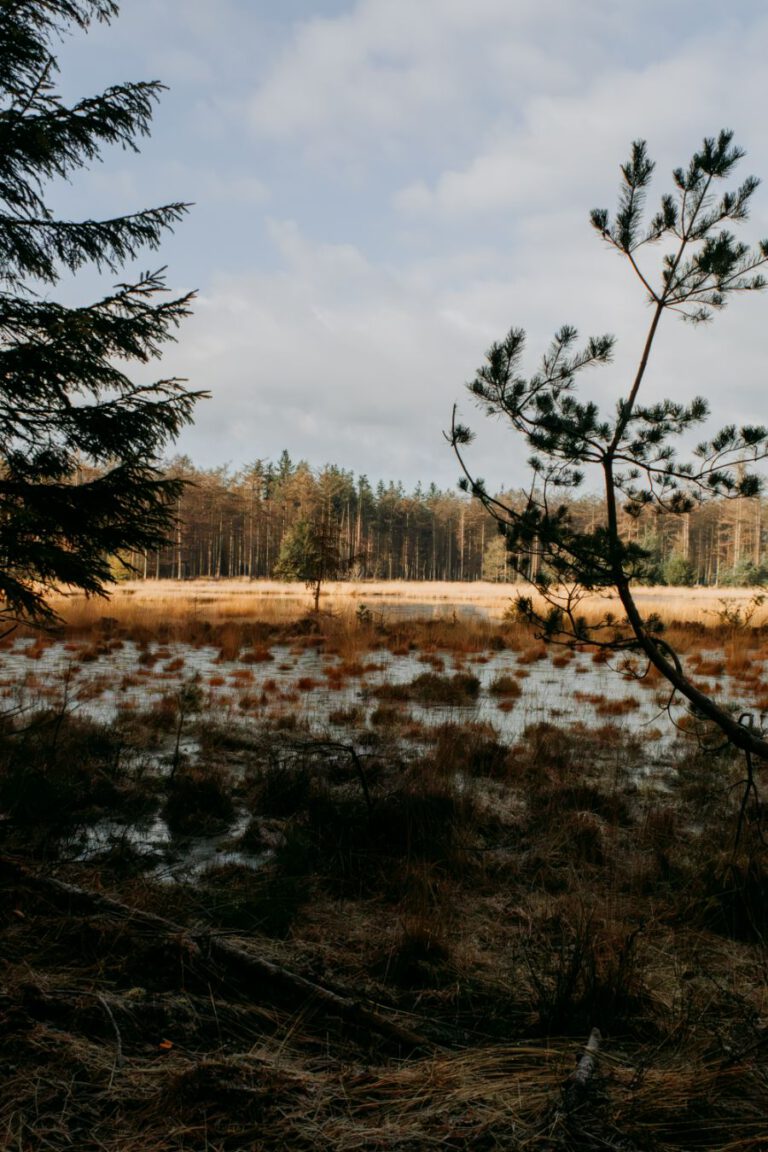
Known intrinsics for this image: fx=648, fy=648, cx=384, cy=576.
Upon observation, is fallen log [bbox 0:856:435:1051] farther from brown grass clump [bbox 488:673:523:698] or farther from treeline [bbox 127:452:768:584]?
treeline [bbox 127:452:768:584]

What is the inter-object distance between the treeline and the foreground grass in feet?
145

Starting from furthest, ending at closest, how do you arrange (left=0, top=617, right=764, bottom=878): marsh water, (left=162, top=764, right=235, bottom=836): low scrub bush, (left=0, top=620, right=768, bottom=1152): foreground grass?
(left=0, top=617, right=764, bottom=878): marsh water → (left=162, top=764, right=235, bottom=836): low scrub bush → (left=0, top=620, right=768, bottom=1152): foreground grass

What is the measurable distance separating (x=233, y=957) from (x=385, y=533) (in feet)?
249

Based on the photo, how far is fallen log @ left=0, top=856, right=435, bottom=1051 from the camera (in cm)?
205

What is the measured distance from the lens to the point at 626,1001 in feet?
7.41

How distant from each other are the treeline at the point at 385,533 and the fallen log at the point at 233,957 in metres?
45.6

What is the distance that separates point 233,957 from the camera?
2354 millimetres

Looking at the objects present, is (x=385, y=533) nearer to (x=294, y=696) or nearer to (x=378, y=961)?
(x=294, y=696)

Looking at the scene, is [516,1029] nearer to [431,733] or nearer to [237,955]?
[237,955]

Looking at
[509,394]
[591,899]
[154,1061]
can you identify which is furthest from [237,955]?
[509,394]

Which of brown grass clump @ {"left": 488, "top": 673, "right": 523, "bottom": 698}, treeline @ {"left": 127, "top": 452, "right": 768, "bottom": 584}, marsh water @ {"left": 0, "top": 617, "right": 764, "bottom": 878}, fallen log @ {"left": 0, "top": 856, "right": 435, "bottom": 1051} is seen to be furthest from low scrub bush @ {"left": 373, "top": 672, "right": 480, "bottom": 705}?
treeline @ {"left": 127, "top": 452, "right": 768, "bottom": 584}

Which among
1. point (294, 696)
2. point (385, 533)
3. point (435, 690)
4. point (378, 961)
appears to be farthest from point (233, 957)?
point (385, 533)

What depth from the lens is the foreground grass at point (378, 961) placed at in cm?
164

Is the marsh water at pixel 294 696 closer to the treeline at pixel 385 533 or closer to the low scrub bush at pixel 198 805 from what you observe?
the low scrub bush at pixel 198 805
